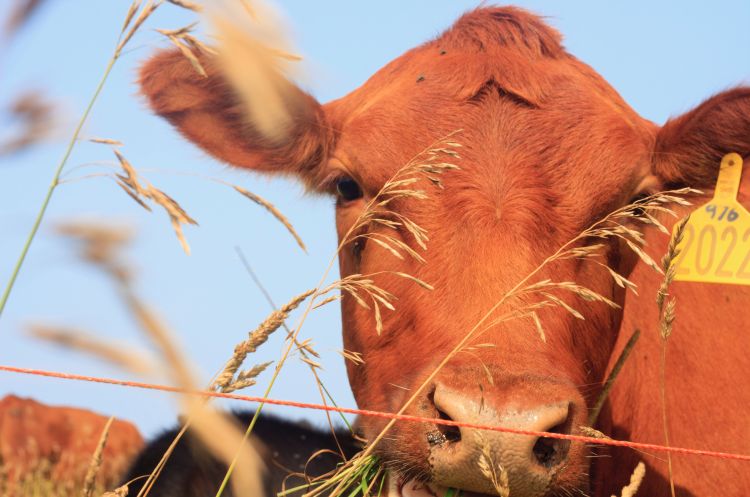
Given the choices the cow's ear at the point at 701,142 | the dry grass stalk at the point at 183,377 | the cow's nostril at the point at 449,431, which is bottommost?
the cow's nostril at the point at 449,431

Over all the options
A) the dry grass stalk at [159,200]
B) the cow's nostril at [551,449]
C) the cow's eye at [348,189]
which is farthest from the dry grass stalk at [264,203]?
the cow's eye at [348,189]

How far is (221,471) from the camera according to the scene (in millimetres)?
5043

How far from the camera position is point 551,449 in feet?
9.11

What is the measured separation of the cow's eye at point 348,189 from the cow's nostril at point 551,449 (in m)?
1.53

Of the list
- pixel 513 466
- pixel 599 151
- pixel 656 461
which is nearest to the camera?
pixel 513 466

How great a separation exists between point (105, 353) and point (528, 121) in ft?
7.63

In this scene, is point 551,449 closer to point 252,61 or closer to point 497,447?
point 497,447

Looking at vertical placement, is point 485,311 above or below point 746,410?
above

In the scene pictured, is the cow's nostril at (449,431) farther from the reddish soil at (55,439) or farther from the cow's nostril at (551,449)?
the reddish soil at (55,439)

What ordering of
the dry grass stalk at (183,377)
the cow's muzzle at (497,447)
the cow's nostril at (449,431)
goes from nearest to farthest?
the dry grass stalk at (183,377) < the cow's muzzle at (497,447) < the cow's nostril at (449,431)

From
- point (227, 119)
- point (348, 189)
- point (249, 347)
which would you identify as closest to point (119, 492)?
point (249, 347)

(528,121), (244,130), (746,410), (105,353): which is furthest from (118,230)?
(746,410)

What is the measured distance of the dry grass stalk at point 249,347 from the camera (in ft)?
7.10

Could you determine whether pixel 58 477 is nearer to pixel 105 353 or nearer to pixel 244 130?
pixel 244 130
